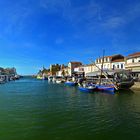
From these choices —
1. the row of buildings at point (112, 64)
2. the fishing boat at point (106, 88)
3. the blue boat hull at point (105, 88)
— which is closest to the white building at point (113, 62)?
the row of buildings at point (112, 64)

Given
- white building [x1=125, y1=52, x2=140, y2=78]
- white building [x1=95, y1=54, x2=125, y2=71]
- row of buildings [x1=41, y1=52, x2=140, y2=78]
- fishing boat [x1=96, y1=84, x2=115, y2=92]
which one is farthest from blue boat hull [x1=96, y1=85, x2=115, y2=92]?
white building [x1=95, y1=54, x2=125, y2=71]

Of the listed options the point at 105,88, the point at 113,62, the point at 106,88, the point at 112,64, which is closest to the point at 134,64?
the point at 105,88

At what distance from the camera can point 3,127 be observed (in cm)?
2053

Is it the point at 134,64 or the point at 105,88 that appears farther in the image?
the point at 134,64

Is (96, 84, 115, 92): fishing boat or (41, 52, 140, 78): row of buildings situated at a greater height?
(41, 52, 140, 78): row of buildings

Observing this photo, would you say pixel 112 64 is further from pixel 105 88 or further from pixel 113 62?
pixel 105 88

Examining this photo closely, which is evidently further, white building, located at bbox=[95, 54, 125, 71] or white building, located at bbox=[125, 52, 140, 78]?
white building, located at bbox=[95, 54, 125, 71]

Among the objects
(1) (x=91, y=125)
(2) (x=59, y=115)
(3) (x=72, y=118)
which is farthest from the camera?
(2) (x=59, y=115)

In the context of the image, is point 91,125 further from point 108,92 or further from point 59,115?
point 108,92

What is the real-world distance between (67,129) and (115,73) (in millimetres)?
54660

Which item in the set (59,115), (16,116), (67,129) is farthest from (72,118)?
(16,116)

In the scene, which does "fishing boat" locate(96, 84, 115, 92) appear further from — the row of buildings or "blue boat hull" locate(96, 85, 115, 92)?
the row of buildings

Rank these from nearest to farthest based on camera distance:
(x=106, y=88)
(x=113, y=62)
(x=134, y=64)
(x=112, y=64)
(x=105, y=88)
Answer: (x=106, y=88) < (x=105, y=88) < (x=134, y=64) < (x=113, y=62) < (x=112, y=64)

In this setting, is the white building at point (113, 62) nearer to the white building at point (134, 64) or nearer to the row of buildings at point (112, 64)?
the row of buildings at point (112, 64)
